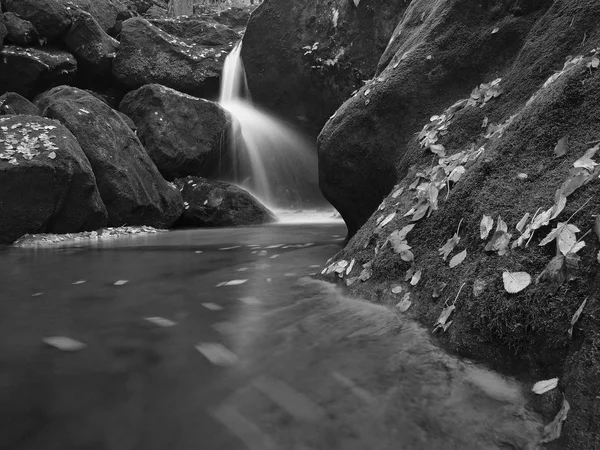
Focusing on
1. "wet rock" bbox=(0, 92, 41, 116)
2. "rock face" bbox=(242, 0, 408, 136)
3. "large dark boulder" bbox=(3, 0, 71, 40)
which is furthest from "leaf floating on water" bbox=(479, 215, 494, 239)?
"large dark boulder" bbox=(3, 0, 71, 40)

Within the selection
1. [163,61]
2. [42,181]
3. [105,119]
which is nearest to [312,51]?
[163,61]

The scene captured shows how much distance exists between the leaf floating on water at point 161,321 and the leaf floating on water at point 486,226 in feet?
5.84

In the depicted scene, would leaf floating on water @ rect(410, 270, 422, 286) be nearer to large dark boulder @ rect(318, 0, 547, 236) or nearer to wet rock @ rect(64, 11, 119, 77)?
large dark boulder @ rect(318, 0, 547, 236)

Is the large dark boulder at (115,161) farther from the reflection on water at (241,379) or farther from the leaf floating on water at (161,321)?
the leaf floating on water at (161,321)

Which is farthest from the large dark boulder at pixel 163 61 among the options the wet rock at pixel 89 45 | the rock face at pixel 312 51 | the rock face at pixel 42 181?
the rock face at pixel 42 181

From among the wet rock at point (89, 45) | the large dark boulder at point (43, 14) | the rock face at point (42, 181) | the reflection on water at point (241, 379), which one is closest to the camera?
the reflection on water at point (241, 379)

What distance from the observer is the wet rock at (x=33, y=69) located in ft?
42.6

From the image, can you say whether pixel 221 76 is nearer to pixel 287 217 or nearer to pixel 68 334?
pixel 287 217

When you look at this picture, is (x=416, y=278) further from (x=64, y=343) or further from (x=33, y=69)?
(x=33, y=69)

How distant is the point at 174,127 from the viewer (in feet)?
41.1

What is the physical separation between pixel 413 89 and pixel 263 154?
34.9 ft

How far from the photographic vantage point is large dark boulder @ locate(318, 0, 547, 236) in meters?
4.24

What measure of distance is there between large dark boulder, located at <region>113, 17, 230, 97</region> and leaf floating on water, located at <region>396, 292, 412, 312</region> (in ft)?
48.4

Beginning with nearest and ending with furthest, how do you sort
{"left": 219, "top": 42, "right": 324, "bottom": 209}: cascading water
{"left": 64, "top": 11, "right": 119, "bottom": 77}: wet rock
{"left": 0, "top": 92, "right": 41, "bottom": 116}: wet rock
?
{"left": 0, "top": 92, "right": 41, "bottom": 116}: wet rock, {"left": 64, "top": 11, "right": 119, "bottom": 77}: wet rock, {"left": 219, "top": 42, "right": 324, "bottom": 209}: cascading water
